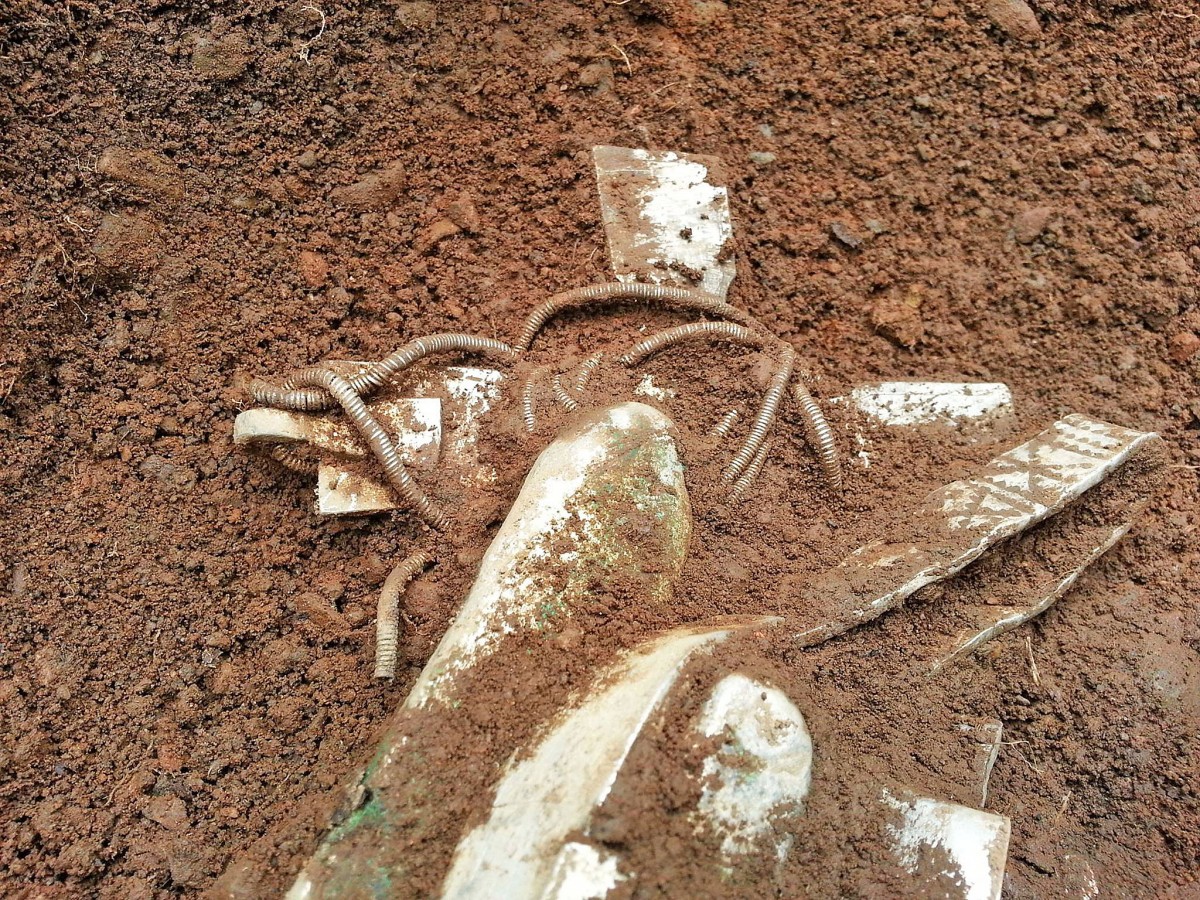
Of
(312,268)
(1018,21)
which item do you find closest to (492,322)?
(312,268)

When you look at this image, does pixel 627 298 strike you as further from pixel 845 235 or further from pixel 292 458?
pixel 292 458

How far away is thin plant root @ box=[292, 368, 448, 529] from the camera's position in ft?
11.9

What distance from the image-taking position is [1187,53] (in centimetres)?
455

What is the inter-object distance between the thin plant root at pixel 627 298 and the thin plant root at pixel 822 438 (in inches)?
17.9

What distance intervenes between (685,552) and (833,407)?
121 centimetres

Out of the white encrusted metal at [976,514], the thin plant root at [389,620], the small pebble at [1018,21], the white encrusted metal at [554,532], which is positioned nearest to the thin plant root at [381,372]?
the white encrusted metal at [554,532]

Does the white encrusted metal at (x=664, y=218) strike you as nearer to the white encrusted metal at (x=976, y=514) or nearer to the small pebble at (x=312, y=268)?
the small pebble at (x=312, y=268)

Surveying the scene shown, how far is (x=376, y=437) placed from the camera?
3615 mm

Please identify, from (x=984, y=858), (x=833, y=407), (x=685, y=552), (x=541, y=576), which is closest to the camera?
(x=984, y=858)

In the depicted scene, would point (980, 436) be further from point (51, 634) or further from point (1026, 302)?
point (51, 634)

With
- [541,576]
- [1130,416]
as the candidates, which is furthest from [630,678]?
[1130,416]

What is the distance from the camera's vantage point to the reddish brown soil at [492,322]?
3.36m

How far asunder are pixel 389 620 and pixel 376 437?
30.5 inches

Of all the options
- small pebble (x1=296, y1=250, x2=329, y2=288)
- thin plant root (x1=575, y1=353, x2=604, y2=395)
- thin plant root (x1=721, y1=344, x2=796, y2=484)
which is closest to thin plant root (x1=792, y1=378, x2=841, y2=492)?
thin plant root (x1=721, y1=344, x2=796, y2=484)
